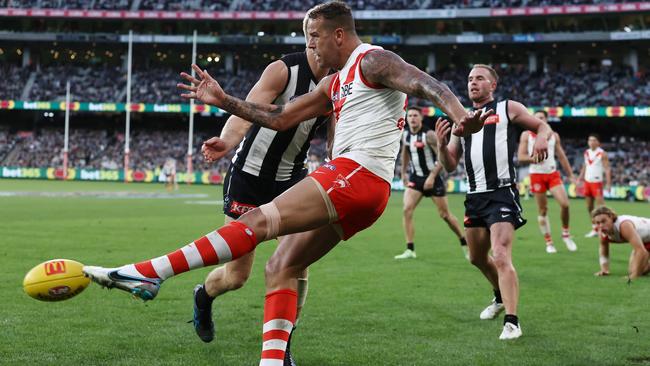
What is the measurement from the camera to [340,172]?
193 inches

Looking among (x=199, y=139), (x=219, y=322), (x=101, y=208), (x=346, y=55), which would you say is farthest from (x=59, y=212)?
(x=199, y=139)

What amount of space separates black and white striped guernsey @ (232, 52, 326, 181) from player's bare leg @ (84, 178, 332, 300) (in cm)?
186

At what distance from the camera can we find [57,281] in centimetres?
460

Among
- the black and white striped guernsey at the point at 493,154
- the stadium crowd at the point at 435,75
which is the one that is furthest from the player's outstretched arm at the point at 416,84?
the stadium crowd at the point at 435,75

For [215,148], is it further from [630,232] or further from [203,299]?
[630,232]

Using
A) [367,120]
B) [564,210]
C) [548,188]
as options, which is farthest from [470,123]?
[548,188]

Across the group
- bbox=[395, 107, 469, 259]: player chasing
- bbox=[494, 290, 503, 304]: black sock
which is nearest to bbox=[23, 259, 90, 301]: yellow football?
bbox=[494, 290, 503, 304]: black sock

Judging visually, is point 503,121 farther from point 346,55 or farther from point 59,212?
point 59,212

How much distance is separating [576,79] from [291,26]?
25.9 m

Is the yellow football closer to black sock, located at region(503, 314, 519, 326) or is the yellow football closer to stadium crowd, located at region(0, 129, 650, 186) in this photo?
black sock, located at region(503, 314, 519, 326)

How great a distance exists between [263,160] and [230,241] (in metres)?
2.31

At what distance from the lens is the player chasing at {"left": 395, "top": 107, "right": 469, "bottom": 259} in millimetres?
13945

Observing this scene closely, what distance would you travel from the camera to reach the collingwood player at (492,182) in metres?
7.68

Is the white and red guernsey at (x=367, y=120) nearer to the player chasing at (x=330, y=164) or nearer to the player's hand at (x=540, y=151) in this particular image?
the player chasing at (x=330, y=164)
